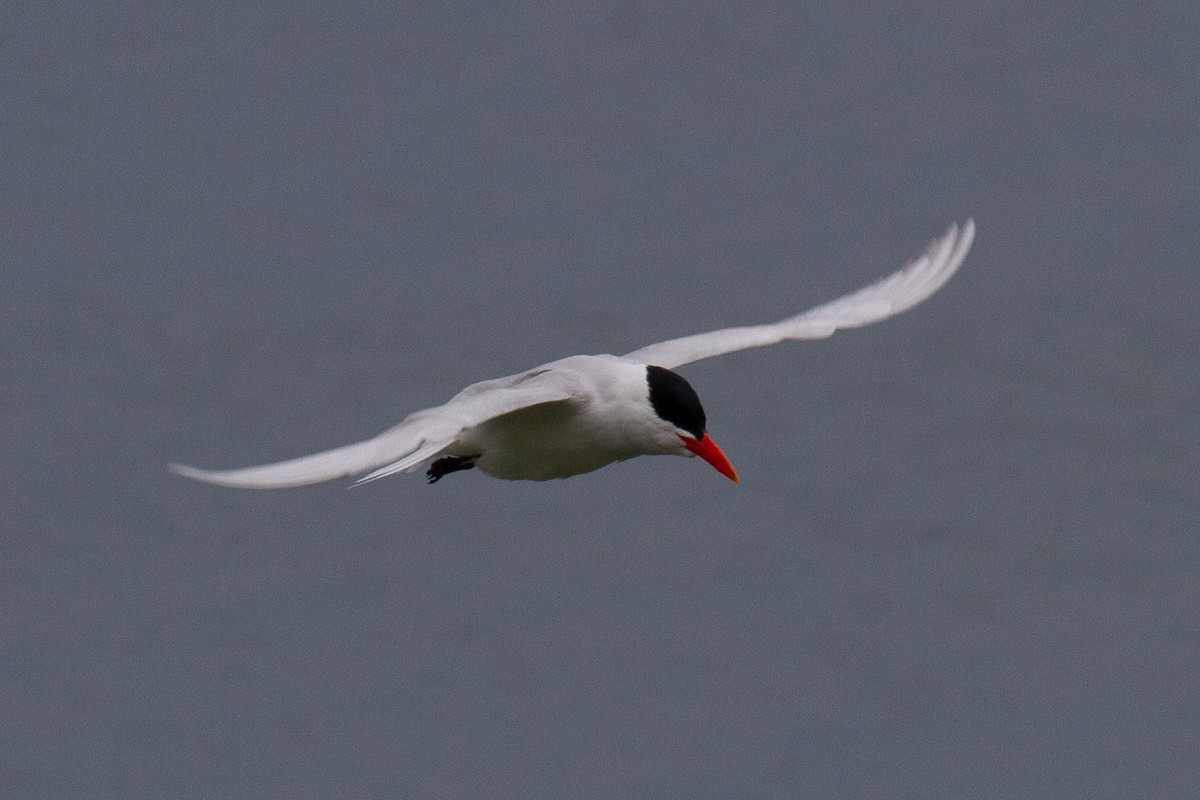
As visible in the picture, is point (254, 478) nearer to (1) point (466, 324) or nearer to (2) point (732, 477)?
(2) point (732, 477)

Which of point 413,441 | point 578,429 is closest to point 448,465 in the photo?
point 578,429

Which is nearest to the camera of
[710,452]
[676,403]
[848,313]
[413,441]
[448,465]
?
[413,441]

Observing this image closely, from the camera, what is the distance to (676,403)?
11.0 metres

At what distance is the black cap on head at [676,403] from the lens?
11039mm

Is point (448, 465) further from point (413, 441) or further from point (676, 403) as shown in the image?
point (413, 441)

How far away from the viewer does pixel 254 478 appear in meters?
7.88

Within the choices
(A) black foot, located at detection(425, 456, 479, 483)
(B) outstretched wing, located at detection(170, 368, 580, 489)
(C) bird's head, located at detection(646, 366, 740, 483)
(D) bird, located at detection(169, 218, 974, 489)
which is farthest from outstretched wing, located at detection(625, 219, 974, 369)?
(B) outstretched wing, located at detection(170, 368, 580, 489)

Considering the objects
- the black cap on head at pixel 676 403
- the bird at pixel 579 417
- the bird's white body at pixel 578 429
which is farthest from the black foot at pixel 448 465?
the black cap on head at pixel 676 403

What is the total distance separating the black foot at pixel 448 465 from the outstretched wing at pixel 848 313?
1357 mm

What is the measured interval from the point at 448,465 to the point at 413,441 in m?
2.84

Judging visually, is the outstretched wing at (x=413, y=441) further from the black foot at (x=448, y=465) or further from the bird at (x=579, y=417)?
the black foot at (x=448, y=465)

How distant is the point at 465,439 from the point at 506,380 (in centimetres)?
52

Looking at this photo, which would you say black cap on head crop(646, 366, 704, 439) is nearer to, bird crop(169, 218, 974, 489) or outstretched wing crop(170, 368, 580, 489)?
bird crop(169, 218, 974, 489)

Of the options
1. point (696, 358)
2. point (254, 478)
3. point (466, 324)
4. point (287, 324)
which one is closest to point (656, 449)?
point (696, 358)
